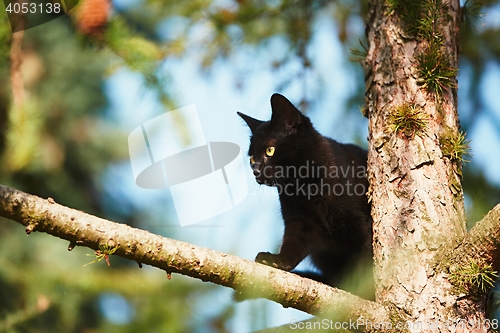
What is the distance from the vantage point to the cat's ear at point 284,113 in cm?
269

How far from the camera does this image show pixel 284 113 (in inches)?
109

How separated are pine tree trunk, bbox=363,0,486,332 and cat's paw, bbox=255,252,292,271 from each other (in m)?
0.49

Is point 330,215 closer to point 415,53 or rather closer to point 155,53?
point 415,53

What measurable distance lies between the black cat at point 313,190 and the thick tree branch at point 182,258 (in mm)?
563

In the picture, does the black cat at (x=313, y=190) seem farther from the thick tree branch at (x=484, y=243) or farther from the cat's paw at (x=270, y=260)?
→ the thick tree branch at (x=484, y=243)

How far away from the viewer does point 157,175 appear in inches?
91.9

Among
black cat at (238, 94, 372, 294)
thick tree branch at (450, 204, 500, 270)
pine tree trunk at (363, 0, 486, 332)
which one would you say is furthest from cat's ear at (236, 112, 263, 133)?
thick tree branch at (450, 204, 500, 270)

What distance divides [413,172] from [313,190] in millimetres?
773

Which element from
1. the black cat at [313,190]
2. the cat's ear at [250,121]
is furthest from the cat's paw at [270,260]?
the cat's ear at [250,121]

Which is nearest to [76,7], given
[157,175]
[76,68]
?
[157,175]

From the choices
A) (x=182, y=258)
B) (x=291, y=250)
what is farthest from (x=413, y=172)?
(x=182, y=258)

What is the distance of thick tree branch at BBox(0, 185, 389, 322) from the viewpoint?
4.43 feet

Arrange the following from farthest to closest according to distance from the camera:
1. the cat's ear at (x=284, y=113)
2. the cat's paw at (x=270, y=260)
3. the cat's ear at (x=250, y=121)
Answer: the cat's ear at (x=250, y=121), the cat's ear at (x=284, y=113), the cat's paw at (x=270, y=260)

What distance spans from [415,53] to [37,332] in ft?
6.83
